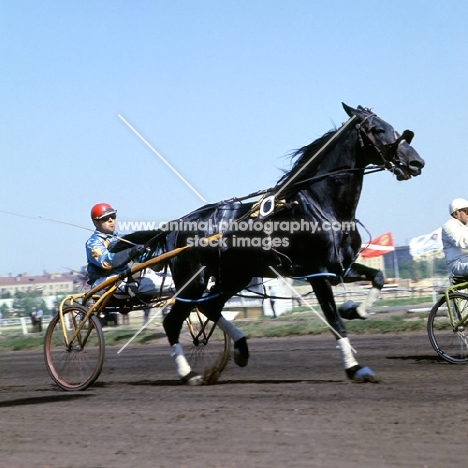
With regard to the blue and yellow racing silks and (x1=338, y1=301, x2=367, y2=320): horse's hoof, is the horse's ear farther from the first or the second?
the blue and yellow racing silks

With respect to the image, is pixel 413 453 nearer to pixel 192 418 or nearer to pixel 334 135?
pixel 192 418

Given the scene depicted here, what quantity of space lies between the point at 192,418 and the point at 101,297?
2.74 meters

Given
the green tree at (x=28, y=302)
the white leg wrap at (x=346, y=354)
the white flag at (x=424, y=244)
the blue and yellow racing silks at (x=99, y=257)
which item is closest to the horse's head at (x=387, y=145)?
the white leg wrap at (x=346, y=354)

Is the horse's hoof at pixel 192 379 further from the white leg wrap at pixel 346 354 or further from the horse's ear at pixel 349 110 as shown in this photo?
the horse's ear at pixel 349 110

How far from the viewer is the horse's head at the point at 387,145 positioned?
7.57 meters

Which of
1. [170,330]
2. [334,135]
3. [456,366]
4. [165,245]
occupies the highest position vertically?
[334,135]

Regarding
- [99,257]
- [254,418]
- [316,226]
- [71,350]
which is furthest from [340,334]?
[99,257]

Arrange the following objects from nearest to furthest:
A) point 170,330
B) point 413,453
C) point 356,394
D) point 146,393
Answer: point 413,453
point 356,394
point 146,393
point 170,330

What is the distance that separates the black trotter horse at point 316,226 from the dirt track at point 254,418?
0.65 meters

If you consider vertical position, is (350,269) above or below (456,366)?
above

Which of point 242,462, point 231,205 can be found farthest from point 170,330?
point 242,462

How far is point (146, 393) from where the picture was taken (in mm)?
7539

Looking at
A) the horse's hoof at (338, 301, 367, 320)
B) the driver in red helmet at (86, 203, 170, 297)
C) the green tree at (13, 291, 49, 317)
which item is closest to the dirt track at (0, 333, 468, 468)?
the horse's hoof at (338, 301, 367, 320)

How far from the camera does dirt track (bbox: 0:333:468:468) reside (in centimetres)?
466
